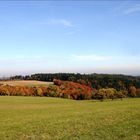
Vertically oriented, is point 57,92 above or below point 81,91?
below

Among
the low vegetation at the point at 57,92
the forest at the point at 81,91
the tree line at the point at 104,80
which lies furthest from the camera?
the tree line at the point at 104,80

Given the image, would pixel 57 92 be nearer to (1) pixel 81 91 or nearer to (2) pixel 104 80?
(1) pixel 81 91

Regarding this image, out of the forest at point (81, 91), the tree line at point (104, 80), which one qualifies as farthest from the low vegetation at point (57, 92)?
the tree line at point (104, 80)

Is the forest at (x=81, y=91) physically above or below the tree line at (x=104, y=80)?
below

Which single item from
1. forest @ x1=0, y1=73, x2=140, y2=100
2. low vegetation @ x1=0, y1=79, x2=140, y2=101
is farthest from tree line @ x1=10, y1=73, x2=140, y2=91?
low vegetation @ x1=0, y1=79, x2=140, y2=101

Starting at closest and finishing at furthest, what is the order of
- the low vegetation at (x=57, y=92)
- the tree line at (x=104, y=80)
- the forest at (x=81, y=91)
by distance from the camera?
the forest at (x=81, y=91) → the low vegetation at (x=57, y=92) → the tree line at (x=104, y=80)

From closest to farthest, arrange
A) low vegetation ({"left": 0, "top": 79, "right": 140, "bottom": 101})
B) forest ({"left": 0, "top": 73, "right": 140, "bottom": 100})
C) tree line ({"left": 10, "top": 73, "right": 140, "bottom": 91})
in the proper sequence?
forest ({"left": 0, "top": 73, "right": 140, "bottom": 100}) < low vegetation ({"left": 0, "top": 79, "right": 140, "bottom": 101}) < tree line ({"left": 10, "top": 73, "right": 140, "bottom": 91})

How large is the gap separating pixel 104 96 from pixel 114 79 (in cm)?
3431

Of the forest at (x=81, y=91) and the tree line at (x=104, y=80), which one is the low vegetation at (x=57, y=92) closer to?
the forest at (x=81, y=91)

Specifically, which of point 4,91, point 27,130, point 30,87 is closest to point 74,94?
point 30,87

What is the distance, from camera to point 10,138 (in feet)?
46.8

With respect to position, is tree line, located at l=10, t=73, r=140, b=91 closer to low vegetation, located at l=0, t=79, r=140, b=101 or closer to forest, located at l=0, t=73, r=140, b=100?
forest, located at l=0, t=73, r=140, b=100

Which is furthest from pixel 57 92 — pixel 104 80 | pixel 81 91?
pixel 104 80

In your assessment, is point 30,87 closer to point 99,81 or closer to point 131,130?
point 99,81
